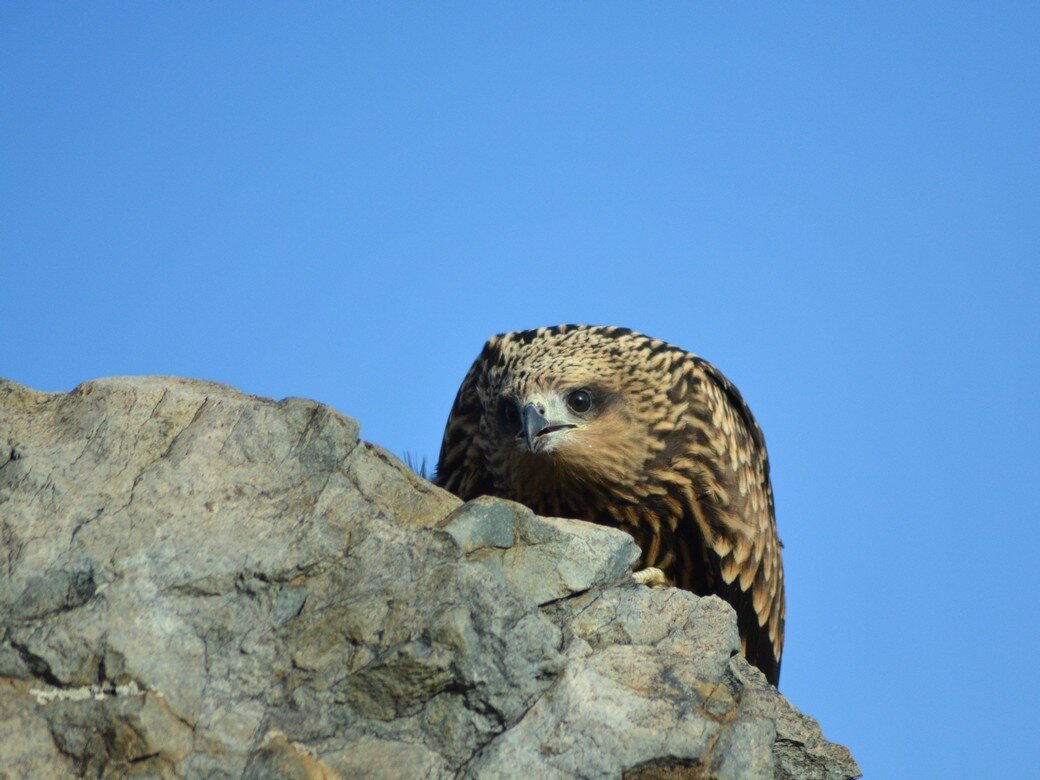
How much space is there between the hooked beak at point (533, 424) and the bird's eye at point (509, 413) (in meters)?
0.11

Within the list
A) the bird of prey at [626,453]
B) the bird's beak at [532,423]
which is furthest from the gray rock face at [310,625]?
the bird of prey at [626,453]

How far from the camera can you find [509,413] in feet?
18.7

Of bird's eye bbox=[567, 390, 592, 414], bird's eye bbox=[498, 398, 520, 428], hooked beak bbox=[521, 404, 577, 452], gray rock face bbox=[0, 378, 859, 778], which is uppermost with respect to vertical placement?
bird's eye bbox=[567, 390, 592, 414]

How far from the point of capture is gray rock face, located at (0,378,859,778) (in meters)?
3.21

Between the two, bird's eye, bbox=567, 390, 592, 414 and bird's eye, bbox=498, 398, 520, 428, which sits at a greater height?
bird's eye, bbox=567, 390, 592, 414

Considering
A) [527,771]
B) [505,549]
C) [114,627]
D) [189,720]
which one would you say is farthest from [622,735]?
[114,627]

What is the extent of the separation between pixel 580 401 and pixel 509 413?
0.32m

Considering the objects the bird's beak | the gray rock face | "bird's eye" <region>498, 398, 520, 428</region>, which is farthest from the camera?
"bird's eye" <region>498, 398, 520, 428</region>

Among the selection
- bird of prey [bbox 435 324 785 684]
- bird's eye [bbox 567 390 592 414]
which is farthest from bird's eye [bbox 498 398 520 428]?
bird's eye [bbox 567 390 592 414]

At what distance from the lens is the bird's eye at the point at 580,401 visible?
5738mm

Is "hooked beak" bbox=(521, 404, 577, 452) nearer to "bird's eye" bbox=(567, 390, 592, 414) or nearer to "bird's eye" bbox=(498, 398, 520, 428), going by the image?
"bird's eye" bbox=(498, 398, 520, 428)

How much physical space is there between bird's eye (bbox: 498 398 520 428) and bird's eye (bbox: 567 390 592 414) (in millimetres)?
246

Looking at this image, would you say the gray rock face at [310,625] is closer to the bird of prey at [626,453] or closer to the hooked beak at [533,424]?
the hooked beak at [533,424]

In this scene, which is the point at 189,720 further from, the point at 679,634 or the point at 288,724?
the point at 679,634
